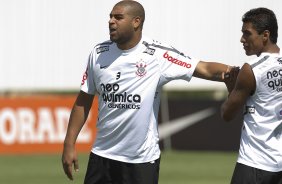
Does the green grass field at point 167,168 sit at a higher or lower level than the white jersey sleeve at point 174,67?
lower

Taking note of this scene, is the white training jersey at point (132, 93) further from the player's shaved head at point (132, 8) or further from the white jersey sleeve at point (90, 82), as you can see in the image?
the player's shaved head at point (132, 8)

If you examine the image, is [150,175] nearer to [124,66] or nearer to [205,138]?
[124,66]

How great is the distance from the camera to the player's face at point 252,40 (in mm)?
7648

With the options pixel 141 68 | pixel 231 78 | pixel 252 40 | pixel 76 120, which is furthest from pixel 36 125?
pixel 252 40

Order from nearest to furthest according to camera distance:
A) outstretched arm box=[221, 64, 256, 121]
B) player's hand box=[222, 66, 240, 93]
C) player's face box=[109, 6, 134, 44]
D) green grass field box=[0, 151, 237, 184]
Result: outstretched arm box=[221, 64, 256, 121], player's hand box=[222, 66, 240, 93], player's face box=[109, 6, 134, 44], green grass field box=[0, 151, 237, 184]

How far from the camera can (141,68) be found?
8.17 meters

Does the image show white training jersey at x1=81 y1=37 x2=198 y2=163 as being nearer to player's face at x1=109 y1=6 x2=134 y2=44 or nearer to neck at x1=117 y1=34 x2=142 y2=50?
neck at x1=117 y1=34 x2=142 y2=50

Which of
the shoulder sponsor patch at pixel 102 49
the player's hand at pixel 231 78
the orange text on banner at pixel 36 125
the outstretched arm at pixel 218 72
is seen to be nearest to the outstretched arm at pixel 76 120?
the shoulder sponsor patch at pixel 102 49

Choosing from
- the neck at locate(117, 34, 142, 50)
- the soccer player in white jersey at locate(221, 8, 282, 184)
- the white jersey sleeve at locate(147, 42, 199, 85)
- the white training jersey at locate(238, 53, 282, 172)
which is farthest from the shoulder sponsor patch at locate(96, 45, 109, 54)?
the white training jersey at locate(238, 53, 282, 172)

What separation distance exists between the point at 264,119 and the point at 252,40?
630 millimetres

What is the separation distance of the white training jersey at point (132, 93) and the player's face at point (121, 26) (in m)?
0.13

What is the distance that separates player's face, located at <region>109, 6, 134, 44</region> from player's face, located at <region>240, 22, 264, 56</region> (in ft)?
3.40

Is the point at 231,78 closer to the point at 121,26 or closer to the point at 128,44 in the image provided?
the point at 128,44

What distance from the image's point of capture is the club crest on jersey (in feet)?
26.8
